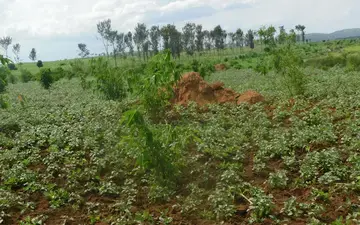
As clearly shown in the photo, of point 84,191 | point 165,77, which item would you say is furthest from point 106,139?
point 165,77

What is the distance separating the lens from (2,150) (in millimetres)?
7164

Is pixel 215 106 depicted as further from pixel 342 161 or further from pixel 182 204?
pixel 182 204

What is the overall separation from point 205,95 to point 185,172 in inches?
215

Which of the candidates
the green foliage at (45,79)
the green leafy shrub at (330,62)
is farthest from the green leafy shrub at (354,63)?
the green foliage at (45,79)

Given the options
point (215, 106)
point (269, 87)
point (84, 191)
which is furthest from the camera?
point (269, 87)

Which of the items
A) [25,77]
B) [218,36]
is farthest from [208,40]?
[25,77]

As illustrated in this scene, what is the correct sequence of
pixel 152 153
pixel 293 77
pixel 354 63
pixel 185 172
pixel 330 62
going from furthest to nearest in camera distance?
pixel 330 62 → pixel 354 63 → pixel 293 77 → pixel 185 172 → pixel 152 153

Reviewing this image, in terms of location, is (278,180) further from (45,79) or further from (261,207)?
(45,79)

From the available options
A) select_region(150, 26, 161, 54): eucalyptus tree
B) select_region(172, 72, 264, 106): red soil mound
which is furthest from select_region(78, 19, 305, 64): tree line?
select_region(172, 72, 264, 106): red soil mound

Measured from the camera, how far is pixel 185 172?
5.73 metres

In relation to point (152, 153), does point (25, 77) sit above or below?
above

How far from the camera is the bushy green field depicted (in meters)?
4.62

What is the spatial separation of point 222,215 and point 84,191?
2187 millimetres

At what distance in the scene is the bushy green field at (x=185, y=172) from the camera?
462 cm
